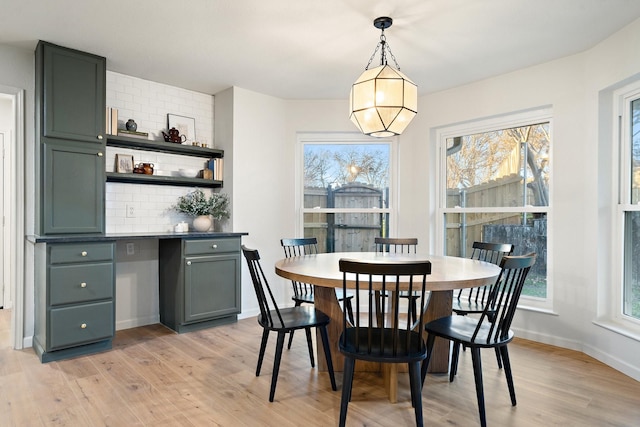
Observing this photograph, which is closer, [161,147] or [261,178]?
[161,147]

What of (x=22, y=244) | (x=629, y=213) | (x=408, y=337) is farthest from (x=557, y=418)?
(x=22, y=244)

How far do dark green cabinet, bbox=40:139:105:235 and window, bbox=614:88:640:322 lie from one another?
13.6 ft

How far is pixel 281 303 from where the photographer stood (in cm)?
463

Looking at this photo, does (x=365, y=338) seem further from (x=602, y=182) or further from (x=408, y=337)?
(x=602, y=182)

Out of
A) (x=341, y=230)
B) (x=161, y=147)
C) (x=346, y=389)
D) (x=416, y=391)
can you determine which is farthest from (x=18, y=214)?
(x=416, y=391)

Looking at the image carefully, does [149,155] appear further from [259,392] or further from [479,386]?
[479,386]

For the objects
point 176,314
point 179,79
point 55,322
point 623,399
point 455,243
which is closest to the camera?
point 623,399

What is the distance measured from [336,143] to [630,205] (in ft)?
9.34

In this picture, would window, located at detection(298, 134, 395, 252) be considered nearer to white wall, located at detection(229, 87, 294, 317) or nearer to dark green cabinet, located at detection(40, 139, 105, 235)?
white wall, located at detection(229, 87, 294, 317)

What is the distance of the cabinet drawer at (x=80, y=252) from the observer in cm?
293

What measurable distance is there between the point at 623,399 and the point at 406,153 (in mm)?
2929

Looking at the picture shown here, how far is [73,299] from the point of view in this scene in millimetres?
3020

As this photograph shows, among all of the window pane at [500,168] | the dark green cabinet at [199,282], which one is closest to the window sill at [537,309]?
the window pane at [500,168]

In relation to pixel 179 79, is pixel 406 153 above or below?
below
